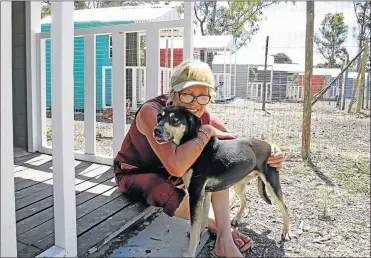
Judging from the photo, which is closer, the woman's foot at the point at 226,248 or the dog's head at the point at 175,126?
the dog's head at the point at 175,126

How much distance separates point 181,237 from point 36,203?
987 millimetres

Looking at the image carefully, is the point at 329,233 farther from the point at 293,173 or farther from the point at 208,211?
the point at 293,173

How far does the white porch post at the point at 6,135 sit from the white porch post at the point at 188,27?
169 centimetres

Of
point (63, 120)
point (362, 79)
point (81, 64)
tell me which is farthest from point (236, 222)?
point (81, 64)

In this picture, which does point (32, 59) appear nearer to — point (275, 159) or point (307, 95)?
point (275, 159)

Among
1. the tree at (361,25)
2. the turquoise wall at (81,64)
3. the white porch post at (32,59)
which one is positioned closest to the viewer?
the white porch post at (32,59)

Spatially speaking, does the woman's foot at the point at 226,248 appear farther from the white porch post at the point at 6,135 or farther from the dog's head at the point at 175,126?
the white porch post at the point at 6,135

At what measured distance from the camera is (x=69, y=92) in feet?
4.80

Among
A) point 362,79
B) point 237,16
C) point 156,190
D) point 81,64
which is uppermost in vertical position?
point 237,16

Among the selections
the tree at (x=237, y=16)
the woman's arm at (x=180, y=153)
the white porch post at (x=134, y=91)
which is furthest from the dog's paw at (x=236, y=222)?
the white porch post at (x=134, y=91)

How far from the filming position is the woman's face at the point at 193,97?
1.64m

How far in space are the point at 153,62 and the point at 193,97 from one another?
129 centimetres

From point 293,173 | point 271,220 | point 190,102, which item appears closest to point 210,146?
point 190,102

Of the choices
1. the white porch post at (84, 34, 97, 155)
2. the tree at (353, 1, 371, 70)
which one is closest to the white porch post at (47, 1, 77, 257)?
the white porch post at (84, 34, 97, 155)
